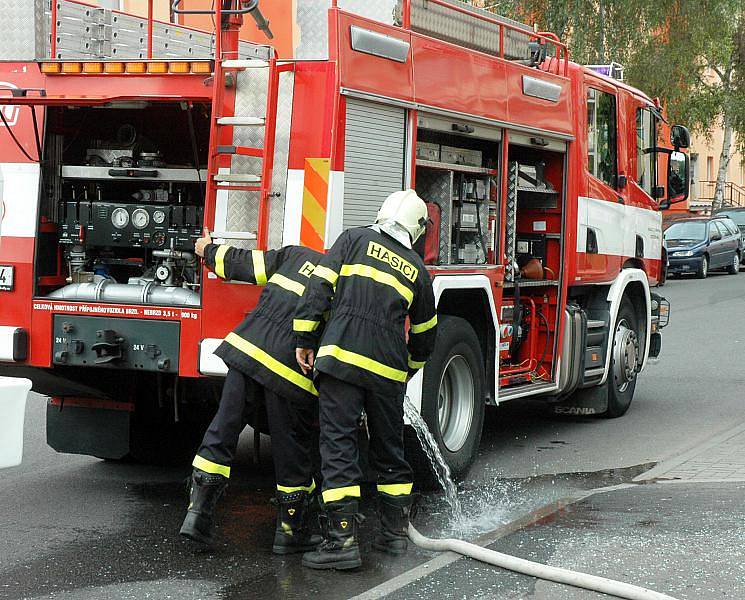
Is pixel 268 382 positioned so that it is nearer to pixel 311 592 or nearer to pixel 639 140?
pixel 311 592

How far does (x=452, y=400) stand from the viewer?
714 centimetres

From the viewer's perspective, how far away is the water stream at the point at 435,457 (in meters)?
6.48

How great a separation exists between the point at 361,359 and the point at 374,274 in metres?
0.40

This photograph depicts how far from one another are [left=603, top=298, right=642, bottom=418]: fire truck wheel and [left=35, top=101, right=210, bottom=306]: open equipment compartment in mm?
4048

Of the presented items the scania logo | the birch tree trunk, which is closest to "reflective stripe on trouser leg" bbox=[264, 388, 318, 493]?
the scania logo

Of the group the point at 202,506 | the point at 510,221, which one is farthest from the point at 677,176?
the point at 202,506

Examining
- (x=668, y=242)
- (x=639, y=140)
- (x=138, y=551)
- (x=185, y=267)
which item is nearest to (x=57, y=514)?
(x=138, y=551)

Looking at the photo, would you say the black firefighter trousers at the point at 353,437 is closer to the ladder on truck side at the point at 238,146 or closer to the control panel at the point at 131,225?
the ladder on truck side at the point at 238,146

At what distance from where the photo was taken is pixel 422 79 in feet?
21.5

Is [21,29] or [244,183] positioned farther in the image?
[21,29]

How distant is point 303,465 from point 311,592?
0.81 m

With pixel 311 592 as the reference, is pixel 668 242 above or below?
above

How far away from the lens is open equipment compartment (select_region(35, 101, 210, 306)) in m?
6.48

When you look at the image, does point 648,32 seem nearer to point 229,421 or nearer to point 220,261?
point 220,261
